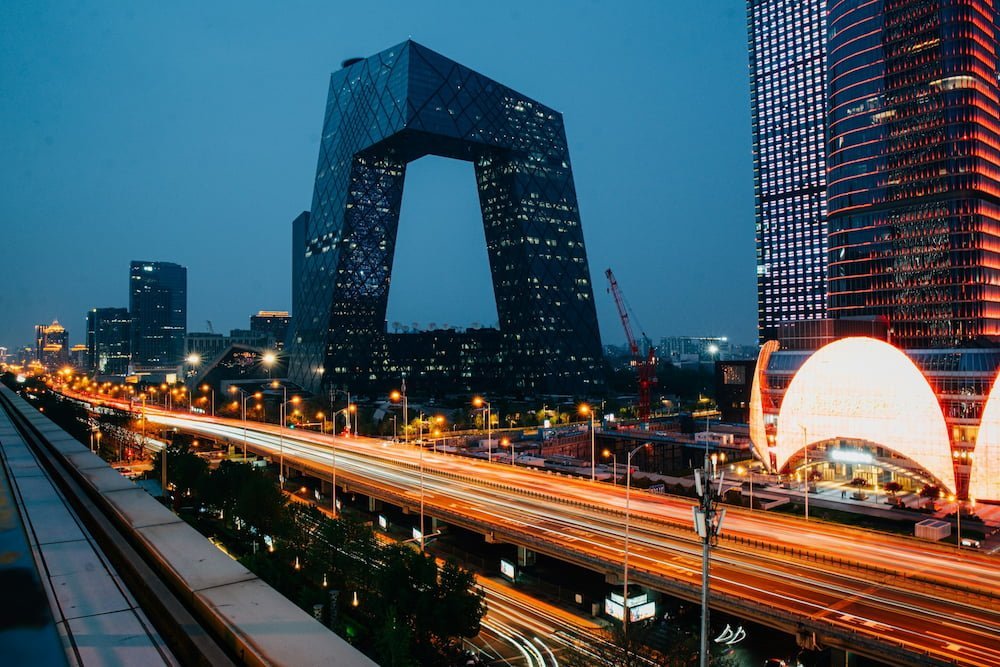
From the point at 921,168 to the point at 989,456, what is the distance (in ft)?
215

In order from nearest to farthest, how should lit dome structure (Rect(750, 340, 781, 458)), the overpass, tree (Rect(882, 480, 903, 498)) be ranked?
the overpass
tree (Rect(882, 480, 903, 498))
lit dome structure (Rect(750, 340, 781, 458))

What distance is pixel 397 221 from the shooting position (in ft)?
482

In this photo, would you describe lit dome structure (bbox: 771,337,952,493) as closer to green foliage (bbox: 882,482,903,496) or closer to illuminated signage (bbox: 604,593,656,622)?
green foliage (bbox: 882,482,903,496)

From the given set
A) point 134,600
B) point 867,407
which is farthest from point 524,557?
point 867,407

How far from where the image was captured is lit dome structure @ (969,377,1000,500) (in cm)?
5688

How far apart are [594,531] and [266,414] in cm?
10185

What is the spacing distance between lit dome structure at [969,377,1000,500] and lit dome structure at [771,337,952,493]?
65cm

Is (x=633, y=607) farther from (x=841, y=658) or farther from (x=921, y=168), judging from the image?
(x=921, y=168)

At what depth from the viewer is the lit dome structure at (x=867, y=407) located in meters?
63.2

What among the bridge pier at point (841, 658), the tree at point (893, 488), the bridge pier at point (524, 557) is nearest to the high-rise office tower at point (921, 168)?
the tree at point (893, 488)

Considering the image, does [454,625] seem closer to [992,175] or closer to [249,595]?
[249,595]

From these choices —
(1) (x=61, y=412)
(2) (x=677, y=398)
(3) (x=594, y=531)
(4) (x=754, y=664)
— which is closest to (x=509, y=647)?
(3) (x=594, y=531)

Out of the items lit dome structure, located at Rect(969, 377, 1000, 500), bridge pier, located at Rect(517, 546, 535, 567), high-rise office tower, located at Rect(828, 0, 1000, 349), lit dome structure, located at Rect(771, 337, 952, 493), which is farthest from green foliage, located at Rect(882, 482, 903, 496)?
high-rise office tower, located at Rect(828, 0, 1000, 349)

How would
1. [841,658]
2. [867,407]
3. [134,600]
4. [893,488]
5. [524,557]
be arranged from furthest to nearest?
[867,407]
[893,488]
[524,557]
[841,658]
[134,600]
